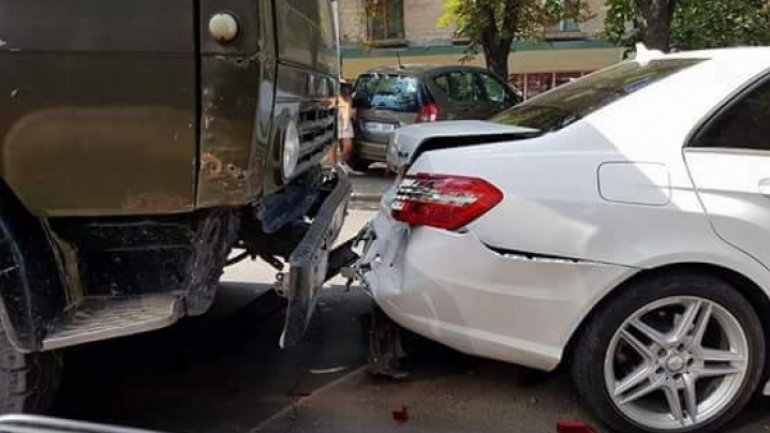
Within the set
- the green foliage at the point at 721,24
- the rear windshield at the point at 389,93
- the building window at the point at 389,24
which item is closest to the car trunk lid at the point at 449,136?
the rear windshield at the point at 389,93

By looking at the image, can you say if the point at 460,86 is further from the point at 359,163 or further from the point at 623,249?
the point at 623,249

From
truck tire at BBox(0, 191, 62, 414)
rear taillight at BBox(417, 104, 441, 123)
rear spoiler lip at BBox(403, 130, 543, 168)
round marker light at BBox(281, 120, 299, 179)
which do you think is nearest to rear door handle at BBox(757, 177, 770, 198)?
rear spoiler lip at BBox(403, 130, 543, 168)

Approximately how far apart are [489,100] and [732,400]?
27.9ft

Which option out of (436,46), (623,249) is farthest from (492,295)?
(436,46)

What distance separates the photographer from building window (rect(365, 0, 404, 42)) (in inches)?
825

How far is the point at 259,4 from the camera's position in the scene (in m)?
2.41

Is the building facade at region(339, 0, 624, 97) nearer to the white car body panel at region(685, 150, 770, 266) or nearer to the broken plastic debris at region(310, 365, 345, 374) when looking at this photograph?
the broken plastic debris at region(310, 365, 345, 374)

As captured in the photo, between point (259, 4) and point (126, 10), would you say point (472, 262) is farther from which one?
point (126, 10)

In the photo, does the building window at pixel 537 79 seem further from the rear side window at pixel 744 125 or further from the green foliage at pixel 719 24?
the rear side window at pixel 744 125

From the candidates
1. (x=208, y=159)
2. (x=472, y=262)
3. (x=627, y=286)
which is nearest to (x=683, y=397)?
(x=627, y=286)

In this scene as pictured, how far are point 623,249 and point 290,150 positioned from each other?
1364mm

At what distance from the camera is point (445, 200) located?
3092 millimetres

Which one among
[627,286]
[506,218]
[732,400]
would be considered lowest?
[732,400]

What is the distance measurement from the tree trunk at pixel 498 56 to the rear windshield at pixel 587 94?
10.5 metres
